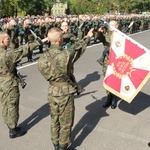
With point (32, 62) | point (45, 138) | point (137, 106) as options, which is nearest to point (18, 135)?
point (45, 138)

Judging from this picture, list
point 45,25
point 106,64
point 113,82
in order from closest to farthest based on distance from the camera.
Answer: point 113,82, point 106,64, point 45,25

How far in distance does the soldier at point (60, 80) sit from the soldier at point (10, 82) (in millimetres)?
555

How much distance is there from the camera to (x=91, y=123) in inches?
202

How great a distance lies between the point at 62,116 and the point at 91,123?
1401mm

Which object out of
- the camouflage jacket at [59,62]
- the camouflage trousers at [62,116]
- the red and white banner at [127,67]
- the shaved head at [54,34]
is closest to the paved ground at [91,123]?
the camouflage trousers at [62,116]

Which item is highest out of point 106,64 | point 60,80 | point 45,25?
point 60,80

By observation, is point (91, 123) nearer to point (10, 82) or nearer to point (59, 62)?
point (10, 82)

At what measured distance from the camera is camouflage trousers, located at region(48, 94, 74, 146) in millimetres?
3822

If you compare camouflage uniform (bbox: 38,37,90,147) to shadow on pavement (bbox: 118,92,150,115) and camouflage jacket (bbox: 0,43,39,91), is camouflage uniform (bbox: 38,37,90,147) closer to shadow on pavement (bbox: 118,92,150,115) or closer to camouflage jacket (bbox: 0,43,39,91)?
camouflage jacket (bbox: 0,43,39,91)

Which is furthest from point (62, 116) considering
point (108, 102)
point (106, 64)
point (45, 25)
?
point (45, 25)

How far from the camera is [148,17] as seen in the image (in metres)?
30.1

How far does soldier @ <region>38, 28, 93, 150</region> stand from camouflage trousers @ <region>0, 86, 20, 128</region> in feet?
2.67

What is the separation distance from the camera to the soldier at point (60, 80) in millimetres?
3582

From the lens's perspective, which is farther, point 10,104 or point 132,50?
point 132,50
